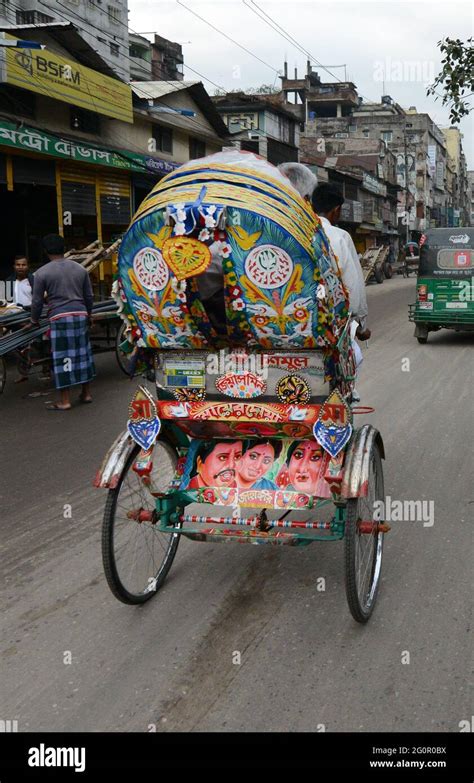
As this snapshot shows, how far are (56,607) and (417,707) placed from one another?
190 centimetres

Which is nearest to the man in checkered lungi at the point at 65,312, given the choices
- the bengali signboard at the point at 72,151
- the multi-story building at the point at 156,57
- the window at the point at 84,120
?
the bengali signboard at the point at 72,151

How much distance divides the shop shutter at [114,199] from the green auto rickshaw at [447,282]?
29.0ft

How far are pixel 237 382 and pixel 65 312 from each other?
5.18 metres

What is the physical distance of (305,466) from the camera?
12.7ft

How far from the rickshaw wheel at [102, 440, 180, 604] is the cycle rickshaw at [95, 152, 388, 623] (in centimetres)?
1

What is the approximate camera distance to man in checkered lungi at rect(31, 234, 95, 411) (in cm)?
832

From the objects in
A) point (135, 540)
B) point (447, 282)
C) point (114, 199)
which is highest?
point (114, 199)

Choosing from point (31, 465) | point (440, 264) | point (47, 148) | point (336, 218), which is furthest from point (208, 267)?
point (47, 148)

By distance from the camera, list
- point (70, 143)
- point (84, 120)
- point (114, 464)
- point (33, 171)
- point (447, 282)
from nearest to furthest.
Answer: point (114, 464) → point (447, 282) → point (33, 171) → point (70, 143) → point (84, 120)

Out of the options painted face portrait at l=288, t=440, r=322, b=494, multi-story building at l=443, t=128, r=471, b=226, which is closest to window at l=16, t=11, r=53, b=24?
painted face portrait at l=288, t=440, r=322, b=494

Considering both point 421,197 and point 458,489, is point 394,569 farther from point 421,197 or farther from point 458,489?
point 421,197

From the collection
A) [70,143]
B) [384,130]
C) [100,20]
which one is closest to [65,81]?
[70,143]

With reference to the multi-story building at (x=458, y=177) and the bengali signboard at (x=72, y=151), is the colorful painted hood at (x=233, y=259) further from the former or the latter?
the multi-story building at (x=458, y=177)

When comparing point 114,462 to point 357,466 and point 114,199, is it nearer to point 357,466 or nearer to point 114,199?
point 357,466
